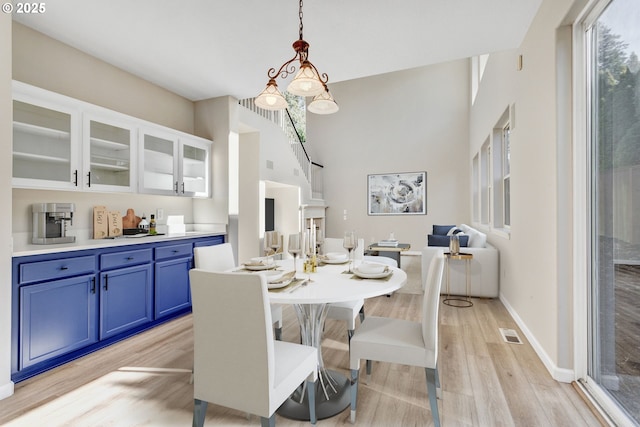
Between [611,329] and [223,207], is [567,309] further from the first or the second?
[223,207]

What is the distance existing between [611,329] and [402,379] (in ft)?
4.07

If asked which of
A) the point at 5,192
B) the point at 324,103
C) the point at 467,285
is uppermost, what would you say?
the point at 324,103

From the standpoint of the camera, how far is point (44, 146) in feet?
8.78

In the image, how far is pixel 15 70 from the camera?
2758mm

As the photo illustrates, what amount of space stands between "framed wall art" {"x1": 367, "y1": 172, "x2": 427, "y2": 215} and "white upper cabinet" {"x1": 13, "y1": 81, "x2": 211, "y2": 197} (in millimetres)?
5286

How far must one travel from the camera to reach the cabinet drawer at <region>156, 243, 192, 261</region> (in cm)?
337

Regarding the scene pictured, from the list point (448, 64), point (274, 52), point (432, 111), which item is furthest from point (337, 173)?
point (274, 52)

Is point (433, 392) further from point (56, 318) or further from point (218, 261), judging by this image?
point (56, 318)

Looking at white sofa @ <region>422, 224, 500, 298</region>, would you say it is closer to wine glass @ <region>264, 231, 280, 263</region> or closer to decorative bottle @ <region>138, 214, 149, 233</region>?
wine glass @ <region>264, 231, 280, 263</region>

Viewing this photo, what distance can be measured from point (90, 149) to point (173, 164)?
0.96 m

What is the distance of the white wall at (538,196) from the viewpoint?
218 centimetres

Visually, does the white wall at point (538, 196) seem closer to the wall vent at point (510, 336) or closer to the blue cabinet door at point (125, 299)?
the wall vent at point (510, 336)

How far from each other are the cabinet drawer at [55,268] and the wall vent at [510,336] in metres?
3.64

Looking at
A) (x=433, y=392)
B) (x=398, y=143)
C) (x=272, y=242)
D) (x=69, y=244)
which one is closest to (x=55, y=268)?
(x=69, y=244)
